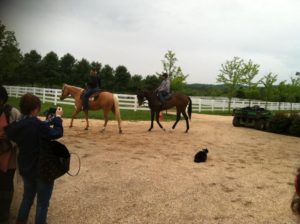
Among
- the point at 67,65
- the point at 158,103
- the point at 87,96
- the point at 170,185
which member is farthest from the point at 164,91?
the point at 67,65

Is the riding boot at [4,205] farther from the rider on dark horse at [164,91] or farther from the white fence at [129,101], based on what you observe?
the white fence at [129,101]

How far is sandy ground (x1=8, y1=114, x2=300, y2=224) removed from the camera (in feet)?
14.3

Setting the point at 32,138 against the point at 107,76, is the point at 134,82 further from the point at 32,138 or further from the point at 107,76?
the point at 32,138

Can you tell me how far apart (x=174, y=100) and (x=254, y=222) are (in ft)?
29.5

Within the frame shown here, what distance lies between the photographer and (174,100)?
42.8 ft

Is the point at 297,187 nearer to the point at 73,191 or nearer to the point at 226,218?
the point at 226,218

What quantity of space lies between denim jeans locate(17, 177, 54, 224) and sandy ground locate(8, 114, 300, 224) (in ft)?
1.78

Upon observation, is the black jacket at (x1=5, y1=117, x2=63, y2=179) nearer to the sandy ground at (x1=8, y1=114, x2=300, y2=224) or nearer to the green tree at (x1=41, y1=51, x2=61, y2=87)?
the sandy ground at (x1=8, y1=114, x2=300, y2=224)

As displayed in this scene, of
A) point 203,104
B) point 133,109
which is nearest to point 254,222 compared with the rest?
point 133,109

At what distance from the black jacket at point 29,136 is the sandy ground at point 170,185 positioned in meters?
0.99

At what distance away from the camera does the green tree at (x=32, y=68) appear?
4086 centimetres

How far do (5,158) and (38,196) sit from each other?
664 mm

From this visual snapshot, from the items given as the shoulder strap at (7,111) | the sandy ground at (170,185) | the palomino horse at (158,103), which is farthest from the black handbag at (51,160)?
the palomino horse at (158,103)

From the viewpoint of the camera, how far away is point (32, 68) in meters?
44.4
